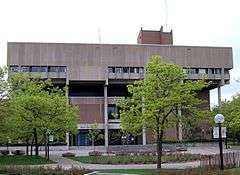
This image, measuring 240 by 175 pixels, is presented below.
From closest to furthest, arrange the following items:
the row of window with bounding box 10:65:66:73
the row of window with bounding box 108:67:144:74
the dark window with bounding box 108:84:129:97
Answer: the row of window with bounding box 10:65:66:73, the row of window with bounding box 108:67:144:74, the dark window with bounding box 108:84:129:97

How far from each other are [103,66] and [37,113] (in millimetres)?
47381

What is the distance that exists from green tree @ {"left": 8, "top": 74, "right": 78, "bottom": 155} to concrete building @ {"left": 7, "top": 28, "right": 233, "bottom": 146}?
4040cm

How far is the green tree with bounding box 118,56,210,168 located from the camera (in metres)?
30.9

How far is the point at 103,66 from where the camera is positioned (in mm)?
92750

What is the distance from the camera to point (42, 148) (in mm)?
74938

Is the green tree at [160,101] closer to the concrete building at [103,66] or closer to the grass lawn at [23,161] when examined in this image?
the grass lawn at [23,161]

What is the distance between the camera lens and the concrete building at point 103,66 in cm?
9144

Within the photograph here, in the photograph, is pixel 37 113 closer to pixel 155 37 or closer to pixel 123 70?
pixel 123 70

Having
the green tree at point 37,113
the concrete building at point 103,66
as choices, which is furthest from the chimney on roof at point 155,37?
the green tree at point 37,113

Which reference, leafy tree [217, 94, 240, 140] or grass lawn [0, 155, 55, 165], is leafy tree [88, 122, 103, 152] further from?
grass lawn [0, 155, 55, 165]

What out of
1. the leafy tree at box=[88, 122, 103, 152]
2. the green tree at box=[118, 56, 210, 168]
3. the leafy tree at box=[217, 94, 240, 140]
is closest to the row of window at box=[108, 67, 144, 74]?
the leafy tree at box=[88, 122, 103, 152]

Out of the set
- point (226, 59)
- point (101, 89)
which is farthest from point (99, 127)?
point (226, 59)

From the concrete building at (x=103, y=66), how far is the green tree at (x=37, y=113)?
40400 millimetres

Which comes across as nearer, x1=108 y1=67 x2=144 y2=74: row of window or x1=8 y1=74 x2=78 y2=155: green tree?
x1=8 y1=74 x2=78 y2=155: green tree
